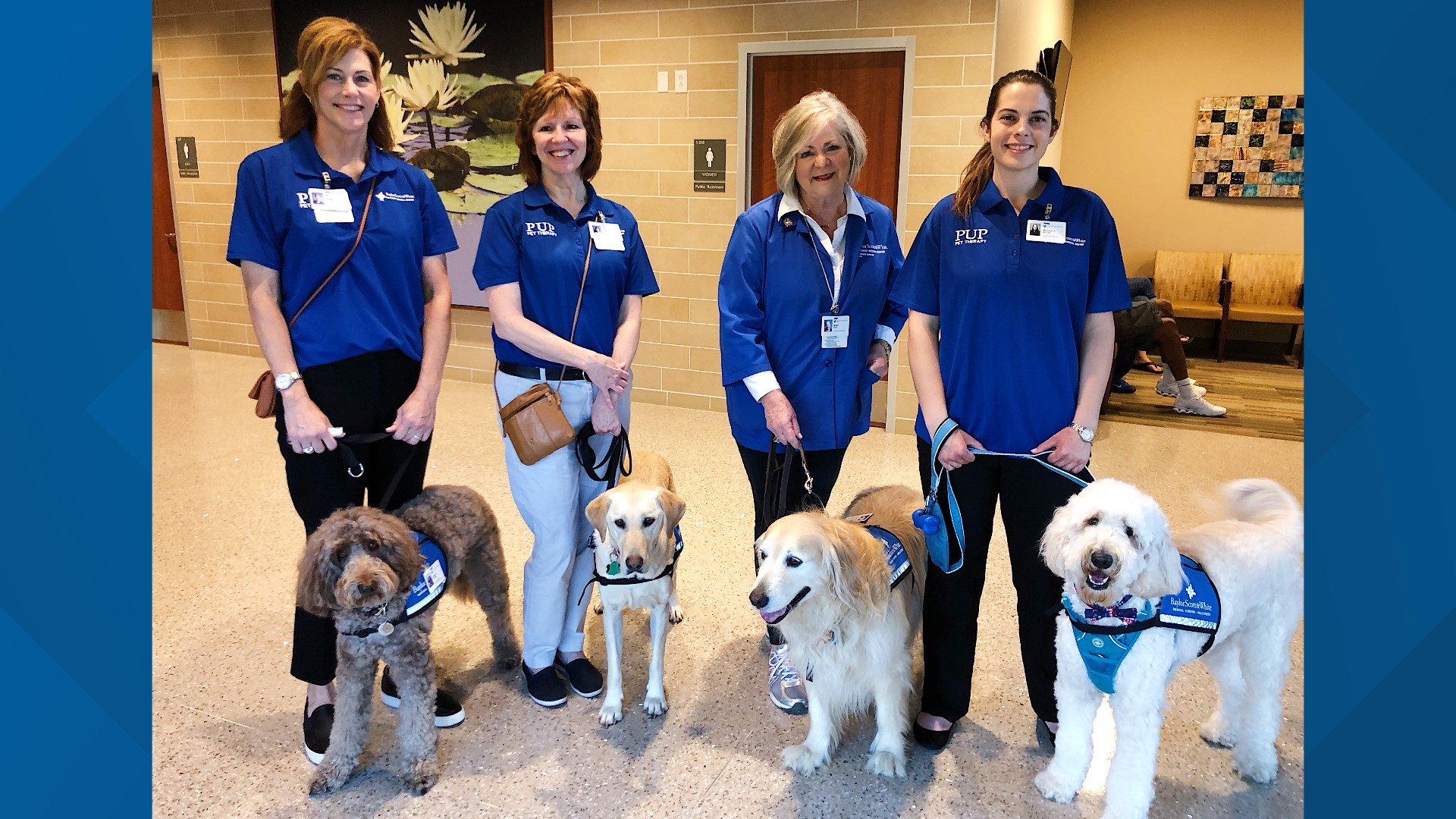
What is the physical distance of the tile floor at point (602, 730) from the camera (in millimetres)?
1958

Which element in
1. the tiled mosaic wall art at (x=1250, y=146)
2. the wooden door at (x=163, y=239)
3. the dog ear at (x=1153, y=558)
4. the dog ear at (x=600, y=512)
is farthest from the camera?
the tiled mosaic wall art at (x=1250, y=146)

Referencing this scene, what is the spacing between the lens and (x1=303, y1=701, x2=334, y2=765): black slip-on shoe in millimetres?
2100

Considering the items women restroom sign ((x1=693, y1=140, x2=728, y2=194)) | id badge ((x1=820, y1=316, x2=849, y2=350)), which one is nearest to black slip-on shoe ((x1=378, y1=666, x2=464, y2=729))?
id badge ((x1=820, y1=316, x2=849, y2=350))

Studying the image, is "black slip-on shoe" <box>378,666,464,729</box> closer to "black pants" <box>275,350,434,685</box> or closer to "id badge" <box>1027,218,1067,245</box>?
"black pants" <box>275,350,434,685</box>

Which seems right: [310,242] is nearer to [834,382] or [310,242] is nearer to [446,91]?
[834,382]

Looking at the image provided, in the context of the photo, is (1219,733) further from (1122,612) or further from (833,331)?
(833,331)

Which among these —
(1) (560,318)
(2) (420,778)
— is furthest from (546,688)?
(1) (560,318)

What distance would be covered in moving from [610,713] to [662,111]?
4226 millimetres

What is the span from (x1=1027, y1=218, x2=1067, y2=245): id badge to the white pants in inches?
44.5

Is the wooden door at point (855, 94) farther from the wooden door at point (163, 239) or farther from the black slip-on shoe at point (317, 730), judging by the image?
the wooden door at point (163, 239)

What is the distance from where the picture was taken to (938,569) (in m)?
2.12

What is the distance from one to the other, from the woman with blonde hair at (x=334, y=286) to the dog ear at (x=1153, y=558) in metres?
1.67

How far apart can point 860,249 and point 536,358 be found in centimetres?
92

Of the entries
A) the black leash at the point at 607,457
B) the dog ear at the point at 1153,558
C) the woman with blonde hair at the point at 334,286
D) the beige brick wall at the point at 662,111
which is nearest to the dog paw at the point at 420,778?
the woman with blonde hair at the point at 334,286
